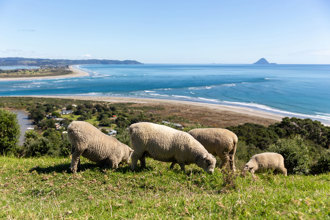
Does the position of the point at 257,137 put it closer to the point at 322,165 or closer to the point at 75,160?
the point at 322,165

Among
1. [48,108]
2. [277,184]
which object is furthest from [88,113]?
[277,184]

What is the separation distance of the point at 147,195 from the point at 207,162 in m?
3.17

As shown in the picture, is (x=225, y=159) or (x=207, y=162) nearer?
(x=207, y=162)

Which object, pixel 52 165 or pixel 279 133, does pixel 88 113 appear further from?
pixel 52 165

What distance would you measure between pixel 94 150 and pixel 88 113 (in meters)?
56.7

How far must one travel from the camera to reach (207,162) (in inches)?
358

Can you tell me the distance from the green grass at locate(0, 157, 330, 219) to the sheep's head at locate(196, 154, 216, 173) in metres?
0.33

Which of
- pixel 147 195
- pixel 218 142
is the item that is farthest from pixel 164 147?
pixel 218 142

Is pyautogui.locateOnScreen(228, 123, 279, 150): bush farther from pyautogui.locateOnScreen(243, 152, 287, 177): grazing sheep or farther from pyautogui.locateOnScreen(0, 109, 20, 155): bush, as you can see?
pyautogui.locateOnScreen(0, 109, 20, 155): bush

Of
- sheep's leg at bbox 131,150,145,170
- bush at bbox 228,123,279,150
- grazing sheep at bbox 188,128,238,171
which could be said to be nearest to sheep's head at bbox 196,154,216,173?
grazing sheep at bbox 188,128,238,171

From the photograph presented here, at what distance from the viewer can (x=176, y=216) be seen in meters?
5.00

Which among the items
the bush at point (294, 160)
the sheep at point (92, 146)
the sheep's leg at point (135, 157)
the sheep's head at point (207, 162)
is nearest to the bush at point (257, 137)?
the bush at point (294, 160)

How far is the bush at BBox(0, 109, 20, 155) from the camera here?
1622 cm

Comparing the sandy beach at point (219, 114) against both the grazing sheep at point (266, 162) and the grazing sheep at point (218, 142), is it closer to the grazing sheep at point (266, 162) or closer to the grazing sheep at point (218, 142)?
the grazing sheep at point (266, 162)
